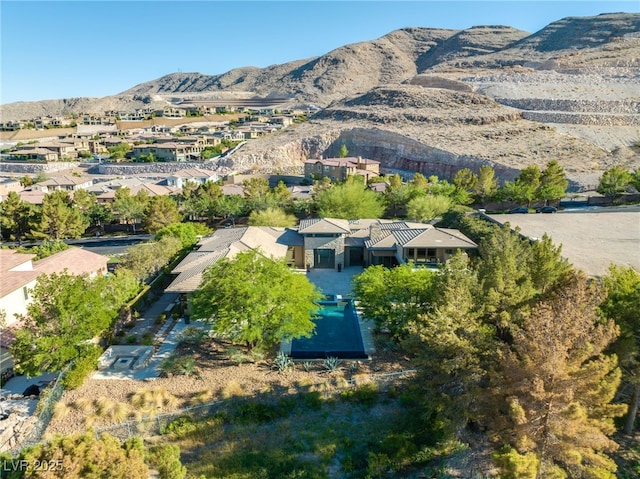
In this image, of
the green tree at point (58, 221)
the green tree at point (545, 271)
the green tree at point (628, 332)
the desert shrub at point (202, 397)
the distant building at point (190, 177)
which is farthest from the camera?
the distant building at point (190, 177)

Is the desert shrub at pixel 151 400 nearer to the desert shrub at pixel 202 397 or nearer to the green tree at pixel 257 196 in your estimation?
the desert shrub at pixel 202 397

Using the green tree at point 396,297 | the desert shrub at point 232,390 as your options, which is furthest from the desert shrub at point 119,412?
the green tree at point 396,297

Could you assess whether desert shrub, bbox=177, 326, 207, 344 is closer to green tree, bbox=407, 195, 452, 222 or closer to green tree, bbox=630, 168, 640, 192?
green tree, bbox=407, 195, 452, 222

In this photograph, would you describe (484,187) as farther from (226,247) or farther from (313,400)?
(313,400)

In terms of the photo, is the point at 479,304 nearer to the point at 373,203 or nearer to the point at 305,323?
the point at 305,323

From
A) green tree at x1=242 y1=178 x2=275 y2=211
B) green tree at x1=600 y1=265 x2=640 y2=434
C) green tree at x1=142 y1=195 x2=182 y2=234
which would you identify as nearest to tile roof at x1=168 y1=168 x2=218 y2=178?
green tree at x1=242 y1=178 x2=275 y2=211

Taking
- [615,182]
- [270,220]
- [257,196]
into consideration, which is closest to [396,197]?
[257,196]
